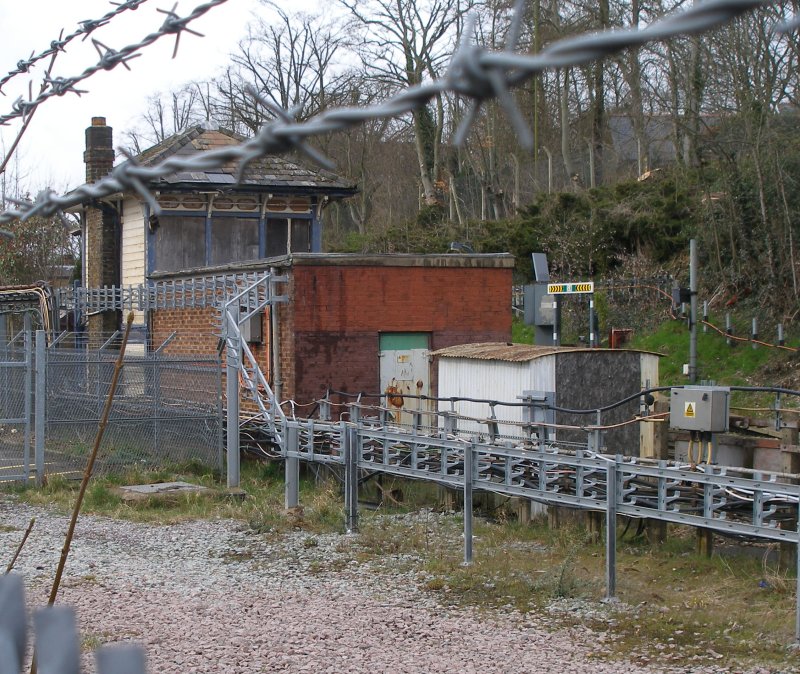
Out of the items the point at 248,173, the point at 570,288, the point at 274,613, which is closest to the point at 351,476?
the point at 274,613

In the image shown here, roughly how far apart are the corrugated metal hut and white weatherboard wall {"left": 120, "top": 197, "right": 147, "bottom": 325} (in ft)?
35.6

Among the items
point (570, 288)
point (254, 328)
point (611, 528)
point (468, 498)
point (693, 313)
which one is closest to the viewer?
point (611, 528)

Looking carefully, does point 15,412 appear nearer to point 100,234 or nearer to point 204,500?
point 204,500

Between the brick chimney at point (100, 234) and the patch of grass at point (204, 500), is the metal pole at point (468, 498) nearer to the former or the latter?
the patch of grass at point (204, 500)

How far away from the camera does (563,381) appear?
48.9ft

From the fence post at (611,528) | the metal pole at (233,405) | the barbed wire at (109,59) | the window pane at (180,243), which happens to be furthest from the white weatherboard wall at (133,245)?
the barbed wire at (109,59)

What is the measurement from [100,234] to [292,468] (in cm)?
1414

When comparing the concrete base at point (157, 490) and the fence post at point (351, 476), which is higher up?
the fence post at point (351, 476)

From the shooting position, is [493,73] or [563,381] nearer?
[493,73]

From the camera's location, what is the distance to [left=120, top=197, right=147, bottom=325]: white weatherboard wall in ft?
81.9

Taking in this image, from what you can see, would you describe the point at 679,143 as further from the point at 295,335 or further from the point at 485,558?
the point at 485,558

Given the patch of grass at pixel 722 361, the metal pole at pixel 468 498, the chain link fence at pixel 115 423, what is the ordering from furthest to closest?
the patch of grass at pixel 722 361, the chain link fence at pixel 115 423, the metal pole at pixel 468 498

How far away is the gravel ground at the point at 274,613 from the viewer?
8.01 m

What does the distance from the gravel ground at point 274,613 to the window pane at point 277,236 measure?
13.0 meters
